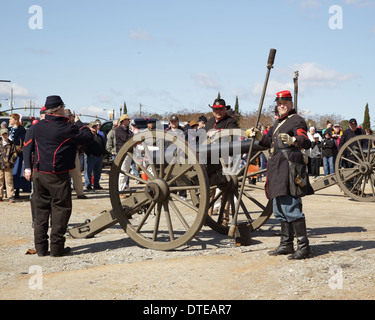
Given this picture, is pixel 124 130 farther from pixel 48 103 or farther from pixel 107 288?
pixel 107 288

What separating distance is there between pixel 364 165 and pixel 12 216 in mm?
6470

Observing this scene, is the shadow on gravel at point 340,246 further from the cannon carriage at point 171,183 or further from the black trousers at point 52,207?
the black trousers at point 52,207

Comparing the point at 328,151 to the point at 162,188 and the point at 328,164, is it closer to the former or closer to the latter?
the point at 328,164

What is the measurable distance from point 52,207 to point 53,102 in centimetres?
117

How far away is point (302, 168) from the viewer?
510 centimetres

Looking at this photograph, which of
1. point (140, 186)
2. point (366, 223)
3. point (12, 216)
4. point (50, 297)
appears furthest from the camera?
point (140, 186)

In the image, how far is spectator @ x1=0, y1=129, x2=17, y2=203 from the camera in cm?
971

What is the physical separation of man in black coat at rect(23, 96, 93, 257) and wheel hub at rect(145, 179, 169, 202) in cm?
89

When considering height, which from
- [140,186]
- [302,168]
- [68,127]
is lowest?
[140,186]

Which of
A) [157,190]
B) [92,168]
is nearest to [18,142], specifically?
[92,168]

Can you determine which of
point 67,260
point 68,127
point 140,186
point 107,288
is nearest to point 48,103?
point 68,127

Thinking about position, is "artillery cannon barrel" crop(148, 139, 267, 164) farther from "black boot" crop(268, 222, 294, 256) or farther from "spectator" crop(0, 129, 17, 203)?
"spectator" crop(0, 129, 17, 203)

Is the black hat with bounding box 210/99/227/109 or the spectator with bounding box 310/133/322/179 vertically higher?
the black hat with bounding box 210/99/227/109

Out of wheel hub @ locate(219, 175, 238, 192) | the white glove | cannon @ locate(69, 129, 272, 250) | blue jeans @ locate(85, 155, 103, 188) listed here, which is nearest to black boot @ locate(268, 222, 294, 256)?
cannon @ locate(69, 129, 272, 250)
